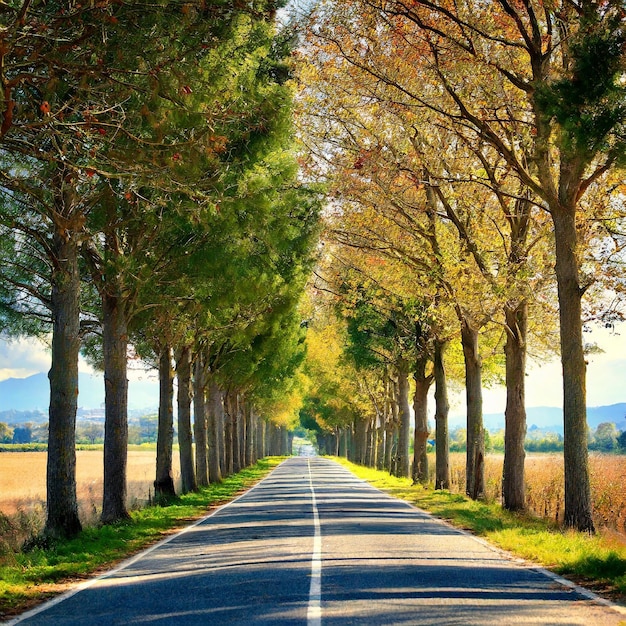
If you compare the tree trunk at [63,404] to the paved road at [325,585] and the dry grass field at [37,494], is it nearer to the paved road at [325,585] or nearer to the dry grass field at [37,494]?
the paved road at [325,585]

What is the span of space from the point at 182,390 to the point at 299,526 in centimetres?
1330

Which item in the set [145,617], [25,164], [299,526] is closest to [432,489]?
[299,526]

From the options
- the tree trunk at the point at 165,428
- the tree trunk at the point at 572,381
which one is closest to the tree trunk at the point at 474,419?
the tree trunk at the point at 165,428

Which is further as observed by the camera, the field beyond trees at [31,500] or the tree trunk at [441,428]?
the tree trunk at [441,428]

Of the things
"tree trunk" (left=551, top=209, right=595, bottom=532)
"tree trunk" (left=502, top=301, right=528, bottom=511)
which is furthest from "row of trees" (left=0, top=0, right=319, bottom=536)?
"tree trunk" (left=502, top=301, right=528, bottom=511)

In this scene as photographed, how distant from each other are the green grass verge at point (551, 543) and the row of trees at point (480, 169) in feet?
3.22

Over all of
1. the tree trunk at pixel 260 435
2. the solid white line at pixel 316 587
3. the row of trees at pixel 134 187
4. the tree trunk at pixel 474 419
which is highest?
the row of trees at pixel 134 187

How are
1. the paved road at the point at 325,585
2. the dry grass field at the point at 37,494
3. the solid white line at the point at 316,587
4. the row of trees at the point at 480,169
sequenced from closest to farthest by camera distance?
1. the solid white line at the point at 316,587
2. the paved road at the point at 325,585
3. the row of trees at the point at 480,169
4. the dry grass field at the point at 37,494

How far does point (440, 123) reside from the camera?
69.2 feet

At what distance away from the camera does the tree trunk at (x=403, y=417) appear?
4147 cm

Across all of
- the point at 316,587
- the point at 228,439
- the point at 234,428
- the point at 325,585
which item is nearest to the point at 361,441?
the point at 234,428

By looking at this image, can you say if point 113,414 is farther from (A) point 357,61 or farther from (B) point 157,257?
(A) point 357,61

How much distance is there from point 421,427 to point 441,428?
19.3 feet

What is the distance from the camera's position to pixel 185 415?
30594mm
